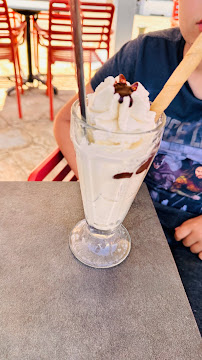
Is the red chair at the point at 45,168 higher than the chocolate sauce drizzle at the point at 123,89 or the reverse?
the reverse

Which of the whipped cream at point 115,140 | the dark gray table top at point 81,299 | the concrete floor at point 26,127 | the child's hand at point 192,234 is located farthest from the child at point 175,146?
the concrete floor at point 26,127

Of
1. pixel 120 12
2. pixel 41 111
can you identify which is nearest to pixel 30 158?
pixel 41 111

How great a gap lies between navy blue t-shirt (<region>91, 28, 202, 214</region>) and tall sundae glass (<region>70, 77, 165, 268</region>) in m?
0.35

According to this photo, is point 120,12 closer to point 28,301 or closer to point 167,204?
point 167,204

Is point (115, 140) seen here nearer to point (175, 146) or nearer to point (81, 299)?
point (81, 299)

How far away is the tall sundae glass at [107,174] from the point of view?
1.70ft

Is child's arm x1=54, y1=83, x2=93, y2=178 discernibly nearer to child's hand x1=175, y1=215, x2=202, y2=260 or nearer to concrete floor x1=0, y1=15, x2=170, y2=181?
child's hand x1=175, y1=215, x2=202, y2=260

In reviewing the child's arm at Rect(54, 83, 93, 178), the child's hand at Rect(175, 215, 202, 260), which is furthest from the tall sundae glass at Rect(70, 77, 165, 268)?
the child's arm at Rect(54, 83, 93, 178)

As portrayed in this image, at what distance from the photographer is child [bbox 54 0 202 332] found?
3.13ft

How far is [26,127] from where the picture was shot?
2836 mm

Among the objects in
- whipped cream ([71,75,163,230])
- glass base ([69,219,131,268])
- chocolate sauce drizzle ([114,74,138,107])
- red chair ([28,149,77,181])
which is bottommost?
red chair ([28,149,77,181])

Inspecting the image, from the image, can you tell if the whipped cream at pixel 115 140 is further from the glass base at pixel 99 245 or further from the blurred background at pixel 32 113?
the blurred background at pixel 32 113

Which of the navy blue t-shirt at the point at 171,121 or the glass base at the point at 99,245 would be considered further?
the navy blue t-shirt at the point at 171,121

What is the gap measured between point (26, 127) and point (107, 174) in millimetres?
2452
